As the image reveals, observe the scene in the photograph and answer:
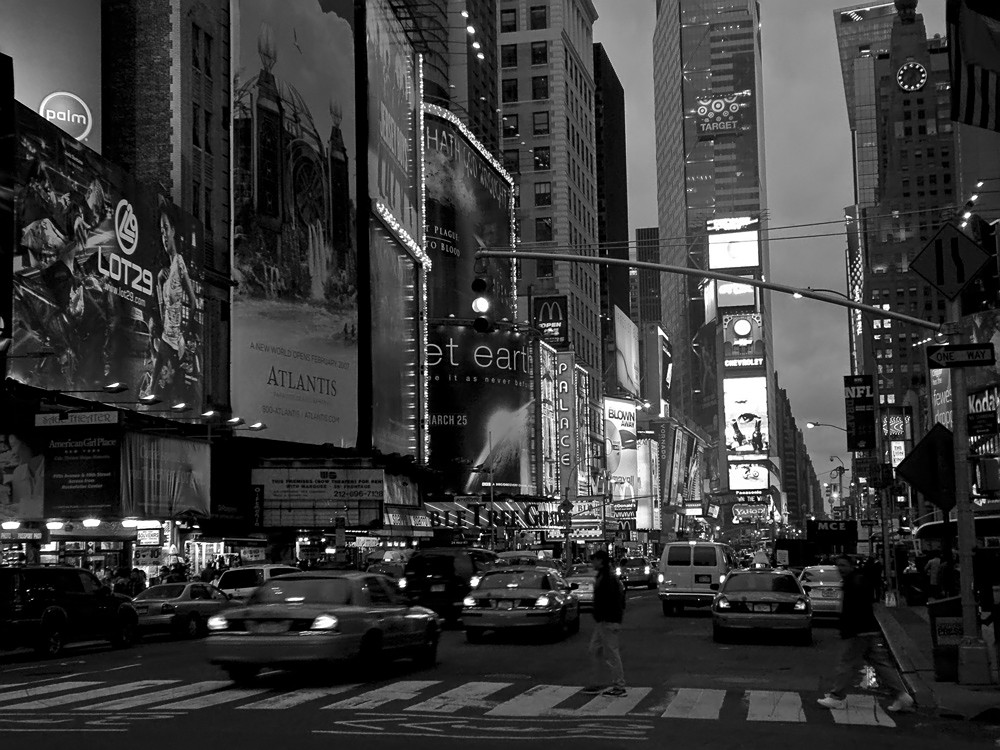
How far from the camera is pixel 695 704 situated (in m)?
15.0

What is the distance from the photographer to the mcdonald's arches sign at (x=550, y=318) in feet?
347

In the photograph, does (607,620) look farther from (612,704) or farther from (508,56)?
(508,56)

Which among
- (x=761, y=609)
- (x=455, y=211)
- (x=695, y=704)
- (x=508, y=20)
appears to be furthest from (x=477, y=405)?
(x=695, y=704)

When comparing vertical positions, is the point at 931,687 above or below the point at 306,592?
below

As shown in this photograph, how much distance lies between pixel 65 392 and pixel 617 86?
142 m

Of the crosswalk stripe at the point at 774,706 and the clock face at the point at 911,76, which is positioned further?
the clock face at the point at 911,76

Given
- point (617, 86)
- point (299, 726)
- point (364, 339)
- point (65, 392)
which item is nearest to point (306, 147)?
point (364, 339)

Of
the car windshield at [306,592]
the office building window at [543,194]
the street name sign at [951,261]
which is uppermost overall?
the office building window at [543,194]

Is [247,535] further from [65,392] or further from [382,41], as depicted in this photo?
[382,41]

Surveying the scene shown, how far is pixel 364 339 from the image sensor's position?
227 ft

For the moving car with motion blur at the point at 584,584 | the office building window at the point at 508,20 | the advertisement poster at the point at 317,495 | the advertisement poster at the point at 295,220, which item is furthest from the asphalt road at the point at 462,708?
the office building window at the point at 508,20

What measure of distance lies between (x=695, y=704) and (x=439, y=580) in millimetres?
14941

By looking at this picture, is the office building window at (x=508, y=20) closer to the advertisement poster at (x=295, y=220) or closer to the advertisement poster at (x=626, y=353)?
the advertisement poster at (x=626, y=353)

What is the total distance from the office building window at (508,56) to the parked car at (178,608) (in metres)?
107
